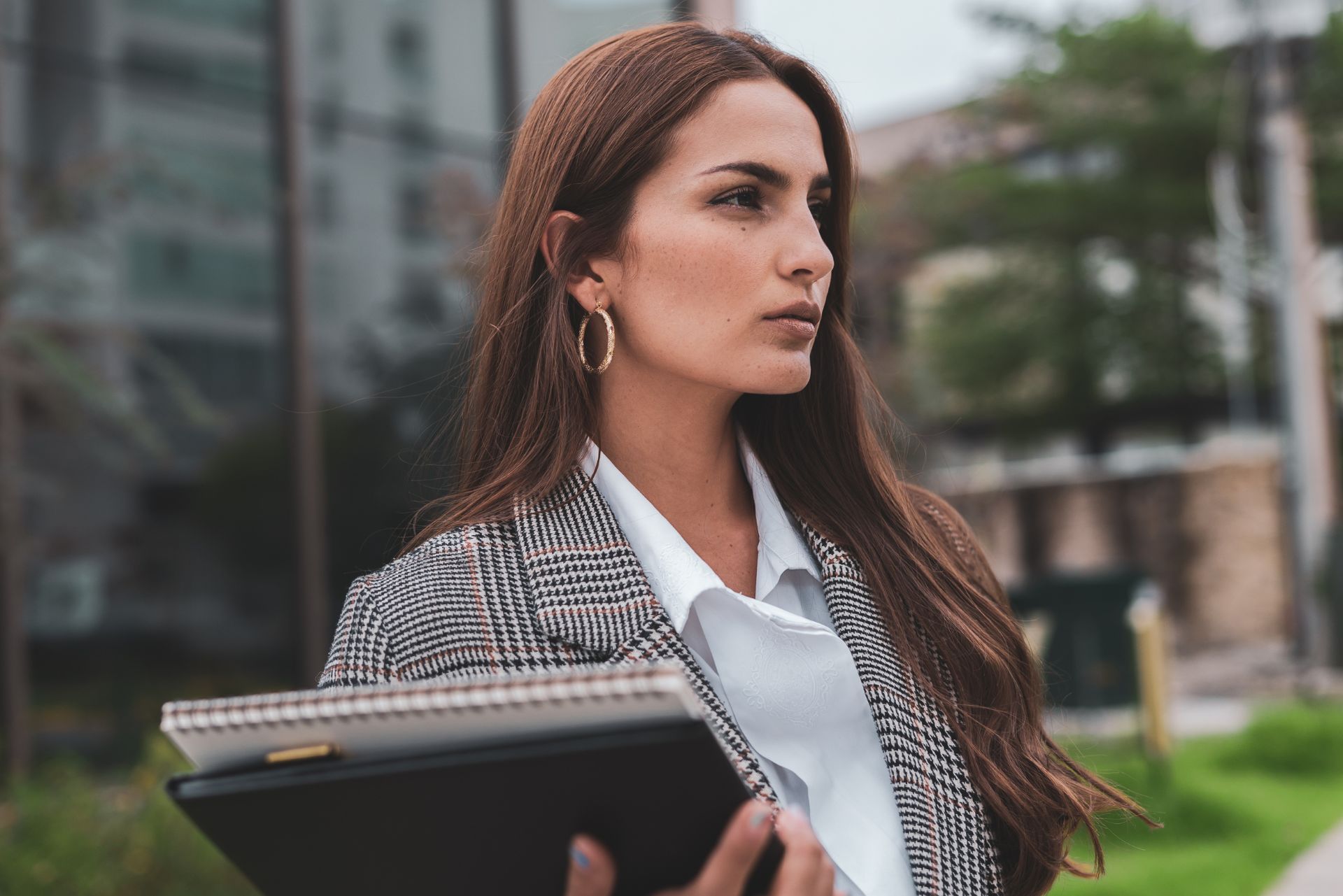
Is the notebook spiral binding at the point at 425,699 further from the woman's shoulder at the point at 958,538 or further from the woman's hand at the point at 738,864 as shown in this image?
the woman's shoulder at the point at 958,538

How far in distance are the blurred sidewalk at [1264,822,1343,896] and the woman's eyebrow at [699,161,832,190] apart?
3971 mm

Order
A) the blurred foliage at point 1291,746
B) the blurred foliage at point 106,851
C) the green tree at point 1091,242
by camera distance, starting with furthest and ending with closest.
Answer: the green tree at point 1091,242 < the blurred foliage at point 1291,746 < the blurred foliage at point 106,851

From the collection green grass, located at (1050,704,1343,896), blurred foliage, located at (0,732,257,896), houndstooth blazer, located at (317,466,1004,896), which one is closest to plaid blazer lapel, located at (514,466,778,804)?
houndstooth blazer, located at (317,466,1004,896)

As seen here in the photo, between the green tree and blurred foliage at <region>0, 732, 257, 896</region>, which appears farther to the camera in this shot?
the green tree

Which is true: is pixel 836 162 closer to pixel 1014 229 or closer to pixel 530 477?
pixel 530 477

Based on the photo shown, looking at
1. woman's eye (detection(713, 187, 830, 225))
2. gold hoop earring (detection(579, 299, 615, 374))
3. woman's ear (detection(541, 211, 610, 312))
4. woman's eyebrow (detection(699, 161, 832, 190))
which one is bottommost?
gold hoop earring (detection(579, 299, 615, 374))

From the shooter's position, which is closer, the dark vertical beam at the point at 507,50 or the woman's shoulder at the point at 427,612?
the woman's shoulder at the point at 427,612

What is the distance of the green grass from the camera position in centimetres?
478

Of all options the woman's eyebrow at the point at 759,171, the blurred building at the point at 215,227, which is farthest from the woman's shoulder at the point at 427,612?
the blurred building at the point at 215,227

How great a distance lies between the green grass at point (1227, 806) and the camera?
15.7 feet

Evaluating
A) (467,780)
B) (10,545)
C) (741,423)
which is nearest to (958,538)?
(741,423)

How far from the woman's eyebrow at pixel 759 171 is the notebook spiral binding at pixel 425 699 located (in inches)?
28.8

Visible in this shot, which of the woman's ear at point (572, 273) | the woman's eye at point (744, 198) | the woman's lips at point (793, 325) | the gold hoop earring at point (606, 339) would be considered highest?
the woman's eye at point (744, 198)

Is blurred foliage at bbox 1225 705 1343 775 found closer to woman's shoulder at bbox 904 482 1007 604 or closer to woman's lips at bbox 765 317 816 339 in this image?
woman's shoulder at bbox 904 482 1007 604
